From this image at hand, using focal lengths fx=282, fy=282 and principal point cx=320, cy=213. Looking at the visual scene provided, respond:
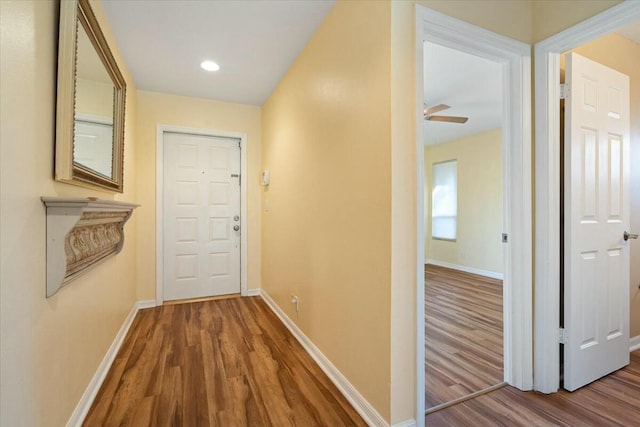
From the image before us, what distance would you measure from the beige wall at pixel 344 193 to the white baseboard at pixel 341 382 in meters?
0.04

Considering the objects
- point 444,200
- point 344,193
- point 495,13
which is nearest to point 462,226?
point 444,200

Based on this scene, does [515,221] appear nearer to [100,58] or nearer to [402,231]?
[402,231]

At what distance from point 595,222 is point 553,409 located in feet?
3.84

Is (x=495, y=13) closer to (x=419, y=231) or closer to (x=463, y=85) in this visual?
(x=419, y=231)

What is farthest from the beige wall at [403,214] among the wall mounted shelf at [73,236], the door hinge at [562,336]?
the wall mounted shelf at [73,236]

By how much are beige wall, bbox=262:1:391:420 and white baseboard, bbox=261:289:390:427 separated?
0.04 meters

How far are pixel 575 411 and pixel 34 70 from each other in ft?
9.95

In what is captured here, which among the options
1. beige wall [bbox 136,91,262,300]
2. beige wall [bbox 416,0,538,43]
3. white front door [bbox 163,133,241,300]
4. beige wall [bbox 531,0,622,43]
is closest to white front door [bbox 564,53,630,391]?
beige wall [bbox 531,0,622,43]

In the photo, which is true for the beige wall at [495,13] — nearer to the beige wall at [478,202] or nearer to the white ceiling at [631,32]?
the white ceiling at [631,32]

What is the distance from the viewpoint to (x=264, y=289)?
11.9 feet

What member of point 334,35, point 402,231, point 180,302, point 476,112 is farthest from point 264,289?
point 476,112

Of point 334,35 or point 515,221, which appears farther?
point 334,35

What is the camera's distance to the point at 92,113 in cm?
166

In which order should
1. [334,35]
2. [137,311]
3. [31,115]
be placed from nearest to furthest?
[31,115] → [334,35] → [137,311]
